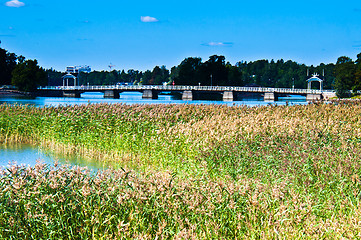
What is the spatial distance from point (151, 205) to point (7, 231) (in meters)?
2.15

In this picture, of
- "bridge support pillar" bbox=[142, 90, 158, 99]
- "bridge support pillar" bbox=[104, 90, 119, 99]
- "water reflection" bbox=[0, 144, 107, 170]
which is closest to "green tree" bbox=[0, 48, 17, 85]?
"bridge support pillar" bbox=[104, 90, 119, 99]

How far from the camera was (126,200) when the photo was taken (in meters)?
6.98

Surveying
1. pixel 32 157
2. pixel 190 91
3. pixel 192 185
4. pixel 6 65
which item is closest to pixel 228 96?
pixel 190 91

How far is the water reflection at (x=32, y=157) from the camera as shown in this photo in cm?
1577

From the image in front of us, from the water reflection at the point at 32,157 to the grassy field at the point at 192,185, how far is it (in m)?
0.68

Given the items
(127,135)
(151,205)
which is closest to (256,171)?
(151,205)

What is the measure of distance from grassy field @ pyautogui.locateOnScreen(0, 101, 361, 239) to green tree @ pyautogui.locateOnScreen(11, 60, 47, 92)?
103751 mm

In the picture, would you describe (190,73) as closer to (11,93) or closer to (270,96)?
(270,96)

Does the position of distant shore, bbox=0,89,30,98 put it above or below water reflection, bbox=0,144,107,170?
above

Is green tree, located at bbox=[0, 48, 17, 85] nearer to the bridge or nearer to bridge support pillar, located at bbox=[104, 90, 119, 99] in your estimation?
the bridge

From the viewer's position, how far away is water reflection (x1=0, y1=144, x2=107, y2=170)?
51.7 ft

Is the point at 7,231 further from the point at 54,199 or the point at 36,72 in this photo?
the point at 36,72

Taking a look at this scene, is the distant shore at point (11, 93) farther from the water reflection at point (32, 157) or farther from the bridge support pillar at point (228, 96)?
the water reflection at point (32, 157)

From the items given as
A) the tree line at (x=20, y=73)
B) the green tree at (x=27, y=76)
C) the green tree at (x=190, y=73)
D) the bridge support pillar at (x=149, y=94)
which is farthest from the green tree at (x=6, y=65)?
the green tree at (x=190, y=73)
